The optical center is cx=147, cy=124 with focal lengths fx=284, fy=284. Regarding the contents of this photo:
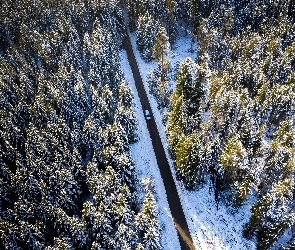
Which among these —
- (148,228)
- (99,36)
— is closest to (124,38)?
(99,36)

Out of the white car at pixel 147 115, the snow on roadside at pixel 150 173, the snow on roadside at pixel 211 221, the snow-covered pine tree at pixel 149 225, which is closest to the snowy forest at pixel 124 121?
the snow-covered pine tree at pixel 149 225

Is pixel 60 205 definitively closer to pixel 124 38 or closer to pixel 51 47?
pixel 51 47

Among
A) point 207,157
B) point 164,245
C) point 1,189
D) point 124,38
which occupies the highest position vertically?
point 124,38

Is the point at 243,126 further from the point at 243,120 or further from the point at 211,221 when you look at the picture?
the point at 211,221

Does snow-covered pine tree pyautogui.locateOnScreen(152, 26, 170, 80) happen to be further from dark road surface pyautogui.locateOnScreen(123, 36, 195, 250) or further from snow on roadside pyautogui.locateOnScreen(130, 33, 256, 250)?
snow on roadside pyautogui.locateOnScreen(130, 33, 256, 250)

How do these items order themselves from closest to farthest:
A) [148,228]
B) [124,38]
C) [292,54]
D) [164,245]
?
1. [148,228]
2. [164,245]
3. [292,54]
4. [124,38]

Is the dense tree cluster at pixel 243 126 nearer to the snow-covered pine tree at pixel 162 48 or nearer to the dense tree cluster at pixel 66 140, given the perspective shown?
the snow-covered pine tree at pixel 162 48
